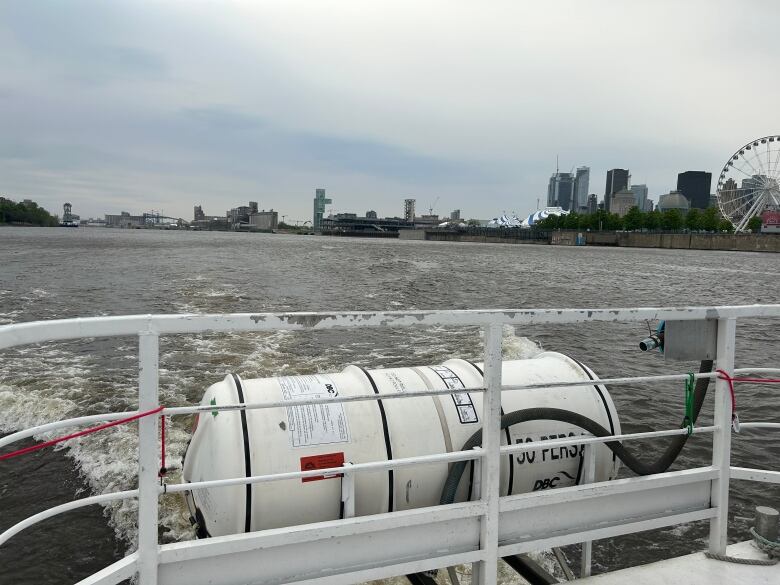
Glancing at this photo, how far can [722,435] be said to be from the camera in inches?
145

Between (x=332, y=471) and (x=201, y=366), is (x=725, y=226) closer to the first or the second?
(x=201, y=366)

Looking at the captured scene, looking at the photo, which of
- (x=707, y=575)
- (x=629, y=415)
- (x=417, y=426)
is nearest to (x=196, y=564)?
(x=417, y=426)

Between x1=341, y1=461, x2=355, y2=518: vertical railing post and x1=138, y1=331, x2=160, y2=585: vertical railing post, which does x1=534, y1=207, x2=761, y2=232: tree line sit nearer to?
x1=341, y1=461, x2=355, y2=518: vertical railing post

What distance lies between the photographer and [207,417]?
346cm

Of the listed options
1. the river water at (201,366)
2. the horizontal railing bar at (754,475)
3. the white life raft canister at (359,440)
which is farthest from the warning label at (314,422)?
the river water at (201,366)

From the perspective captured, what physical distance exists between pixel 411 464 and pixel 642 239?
502ft

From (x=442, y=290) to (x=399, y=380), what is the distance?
87.4ft

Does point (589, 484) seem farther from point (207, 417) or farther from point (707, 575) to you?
point (207, 417)

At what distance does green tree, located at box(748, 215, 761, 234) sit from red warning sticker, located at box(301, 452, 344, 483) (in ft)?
492

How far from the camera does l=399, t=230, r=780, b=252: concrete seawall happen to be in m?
116

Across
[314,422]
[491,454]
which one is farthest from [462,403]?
[314,422]

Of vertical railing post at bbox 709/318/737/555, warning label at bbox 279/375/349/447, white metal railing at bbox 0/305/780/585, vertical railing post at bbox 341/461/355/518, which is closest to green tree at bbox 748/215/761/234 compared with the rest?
vertical railing post at bbox 709/318/737/555

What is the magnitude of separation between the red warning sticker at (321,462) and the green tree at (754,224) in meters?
150

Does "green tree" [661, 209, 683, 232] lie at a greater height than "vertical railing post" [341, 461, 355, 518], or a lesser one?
greater
